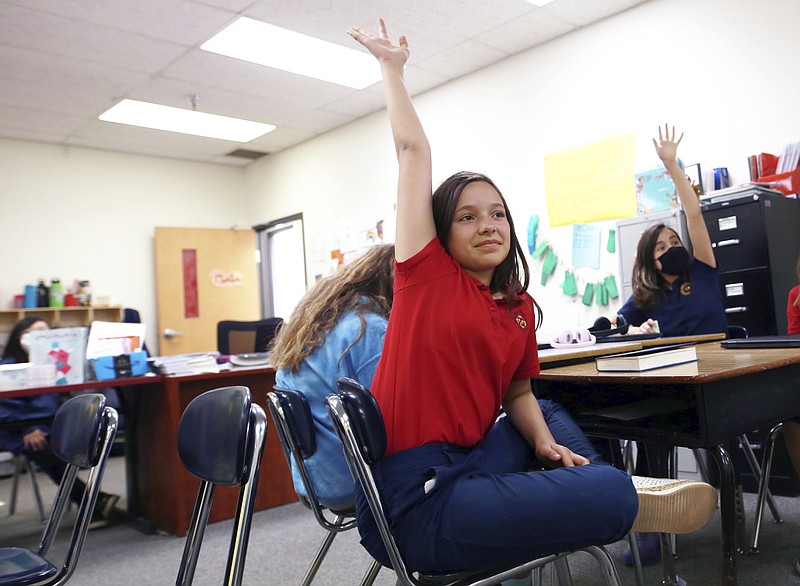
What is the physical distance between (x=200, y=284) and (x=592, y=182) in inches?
168

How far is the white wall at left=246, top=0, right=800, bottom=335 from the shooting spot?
3750 mm

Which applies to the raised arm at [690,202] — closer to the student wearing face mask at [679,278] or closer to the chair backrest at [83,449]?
the student wearing face mask at [679,278]

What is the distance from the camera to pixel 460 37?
4.64 metres

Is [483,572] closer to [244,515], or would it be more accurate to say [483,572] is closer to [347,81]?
[244,515]

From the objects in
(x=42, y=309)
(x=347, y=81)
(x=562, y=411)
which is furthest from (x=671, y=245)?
(x=42, y=309)

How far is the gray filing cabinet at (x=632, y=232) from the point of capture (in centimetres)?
371

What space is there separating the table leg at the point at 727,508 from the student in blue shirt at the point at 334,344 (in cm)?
82

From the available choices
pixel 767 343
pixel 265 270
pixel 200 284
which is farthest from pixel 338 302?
pixel 265 270

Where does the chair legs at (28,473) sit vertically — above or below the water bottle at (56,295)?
below

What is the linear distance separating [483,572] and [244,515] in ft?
1.56

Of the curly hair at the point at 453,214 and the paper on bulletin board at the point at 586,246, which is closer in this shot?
the curly hair at the point at 453,214

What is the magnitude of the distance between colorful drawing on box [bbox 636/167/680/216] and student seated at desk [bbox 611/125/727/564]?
100 cm

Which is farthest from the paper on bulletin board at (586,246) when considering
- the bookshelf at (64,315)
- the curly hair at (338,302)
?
the bookshelf at (64,315)

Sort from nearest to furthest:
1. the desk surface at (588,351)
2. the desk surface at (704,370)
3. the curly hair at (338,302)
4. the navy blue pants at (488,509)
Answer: the navy blue pants at (488,509), the desk surface at (704,370), the curly hair at (338,302), the desk surface at (588,351)
